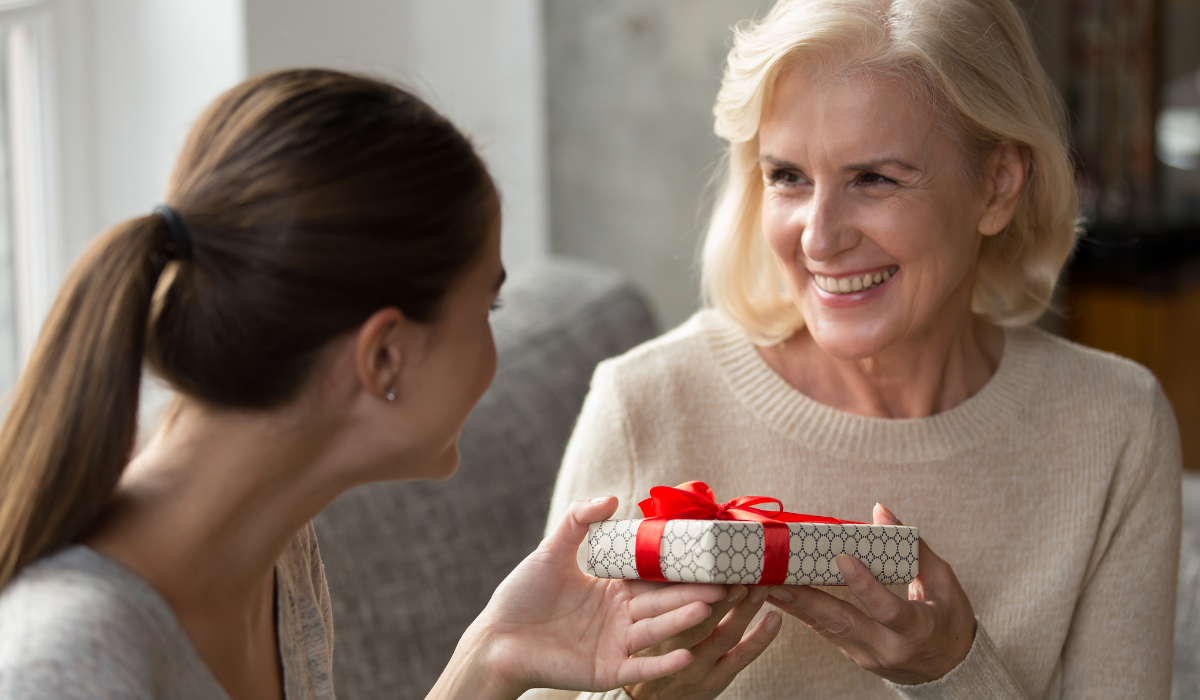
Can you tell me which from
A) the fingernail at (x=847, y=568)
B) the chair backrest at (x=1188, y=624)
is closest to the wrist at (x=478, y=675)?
the fingernail at (x=847, y=568)

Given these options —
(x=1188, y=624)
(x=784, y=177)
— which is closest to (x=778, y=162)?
(x=784, y=177)

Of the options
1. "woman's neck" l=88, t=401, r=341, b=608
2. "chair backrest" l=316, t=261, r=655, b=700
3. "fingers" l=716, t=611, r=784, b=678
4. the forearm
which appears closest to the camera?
"woman's neck" l=88, t=401, r=341, b=608

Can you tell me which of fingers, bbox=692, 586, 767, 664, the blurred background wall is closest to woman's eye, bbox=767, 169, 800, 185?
the blurred background wall

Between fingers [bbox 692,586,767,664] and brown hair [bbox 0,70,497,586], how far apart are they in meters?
0.44

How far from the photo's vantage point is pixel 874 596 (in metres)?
1.09

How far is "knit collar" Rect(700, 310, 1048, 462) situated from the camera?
149 cm

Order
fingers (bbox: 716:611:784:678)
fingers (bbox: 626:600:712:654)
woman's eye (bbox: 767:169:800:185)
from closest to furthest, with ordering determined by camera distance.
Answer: fingers (bbox: 626:600:712:654)
fingers (bbox: 716:611:784:678)
woman's eye (bbox: 767:169:800:185)

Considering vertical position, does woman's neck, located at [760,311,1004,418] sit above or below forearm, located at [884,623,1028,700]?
above

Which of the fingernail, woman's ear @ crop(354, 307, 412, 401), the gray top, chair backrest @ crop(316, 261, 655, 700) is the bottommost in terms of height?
chair backrest @ crop(316, 261, 655, 700)

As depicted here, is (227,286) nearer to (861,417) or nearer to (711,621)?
(711,621)

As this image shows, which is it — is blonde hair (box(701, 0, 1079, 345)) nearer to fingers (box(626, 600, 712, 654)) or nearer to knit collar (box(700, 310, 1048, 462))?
knit collar (box(700, 310, 1048, 462))

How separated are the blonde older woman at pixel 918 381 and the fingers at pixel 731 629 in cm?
4

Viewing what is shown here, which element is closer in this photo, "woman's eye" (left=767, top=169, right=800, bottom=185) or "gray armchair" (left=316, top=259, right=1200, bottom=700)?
"woman's eye" (left=767, top=169, right=800, bottom=185)

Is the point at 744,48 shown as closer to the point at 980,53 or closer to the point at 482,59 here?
the point at 980,53
